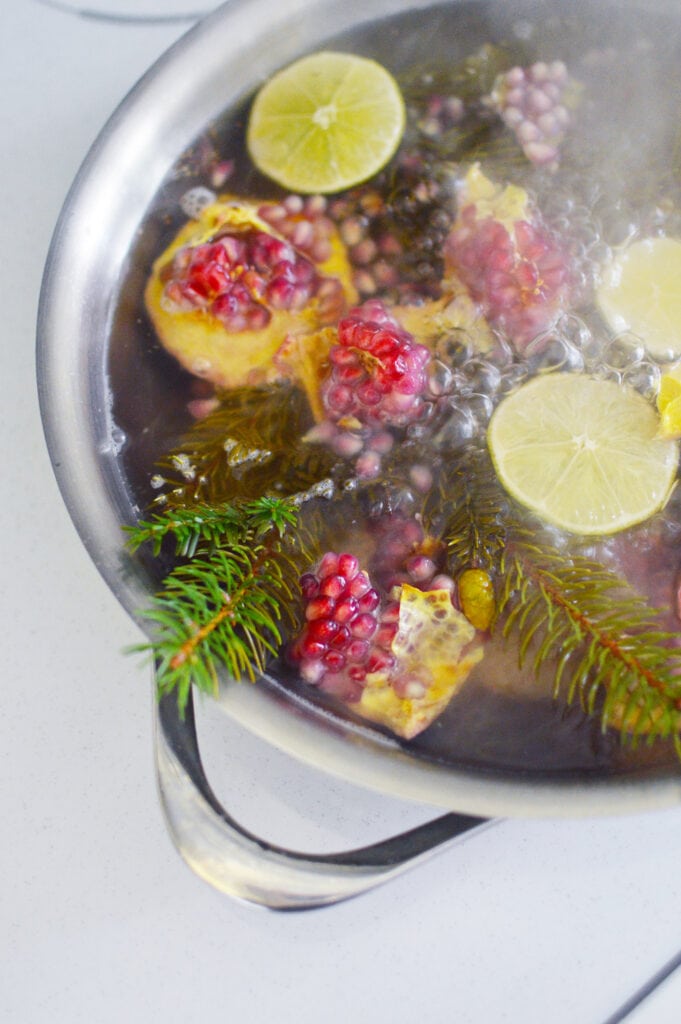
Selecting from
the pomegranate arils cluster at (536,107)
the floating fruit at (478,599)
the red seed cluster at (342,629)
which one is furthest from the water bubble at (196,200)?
the floating fruit at (478,599)

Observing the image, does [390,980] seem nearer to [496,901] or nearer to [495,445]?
[496,901]

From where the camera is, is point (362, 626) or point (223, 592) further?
point (362, 626)

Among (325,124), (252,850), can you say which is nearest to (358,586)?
(252,850)

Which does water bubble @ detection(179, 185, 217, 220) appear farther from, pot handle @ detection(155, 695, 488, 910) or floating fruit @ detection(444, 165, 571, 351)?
pot handle @ detection(155, 695, 488, 910)

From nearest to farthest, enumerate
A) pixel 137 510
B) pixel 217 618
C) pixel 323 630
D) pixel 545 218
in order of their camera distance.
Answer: pixel 217 618, pixel 323 630, pixel 137 510, pixel 545 218

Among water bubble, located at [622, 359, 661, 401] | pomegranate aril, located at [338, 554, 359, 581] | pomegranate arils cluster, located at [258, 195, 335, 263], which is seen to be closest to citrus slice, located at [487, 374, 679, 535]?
water bubble, located at [622, 359, 661, 401]

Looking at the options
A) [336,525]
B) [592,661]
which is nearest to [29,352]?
[336,525]

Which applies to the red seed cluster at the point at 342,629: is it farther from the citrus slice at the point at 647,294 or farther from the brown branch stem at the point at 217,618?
the citrus slice at the point at 647,294

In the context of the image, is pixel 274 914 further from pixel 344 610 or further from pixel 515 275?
pixel 515 275
